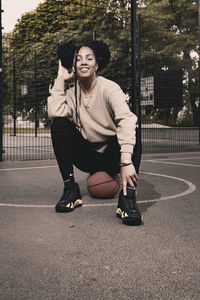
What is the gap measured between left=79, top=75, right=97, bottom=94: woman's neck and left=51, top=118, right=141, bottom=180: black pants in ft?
1.15

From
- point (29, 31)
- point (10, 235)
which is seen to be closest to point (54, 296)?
point (10, 235)

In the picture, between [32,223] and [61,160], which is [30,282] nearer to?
[32,223]

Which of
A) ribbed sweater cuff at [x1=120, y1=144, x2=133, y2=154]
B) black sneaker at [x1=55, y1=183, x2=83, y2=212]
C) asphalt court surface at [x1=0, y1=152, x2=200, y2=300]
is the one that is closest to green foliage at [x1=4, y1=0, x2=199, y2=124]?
asphalt court surface at [x1=0, y1=152, x2=200, y2=300]

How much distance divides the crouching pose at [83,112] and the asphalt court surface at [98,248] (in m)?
0.38

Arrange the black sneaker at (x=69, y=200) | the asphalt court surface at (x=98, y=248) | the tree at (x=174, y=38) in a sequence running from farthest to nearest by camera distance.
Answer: the tree at (x=174, y=38) → the black sneaker at (x=69, y=200) → the asphalt court surface at (x=98, y=248)

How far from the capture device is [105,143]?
414 centimetres

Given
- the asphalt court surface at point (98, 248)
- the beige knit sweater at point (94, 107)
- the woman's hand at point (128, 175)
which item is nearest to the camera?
the asphalt court surface at point (98, 248)

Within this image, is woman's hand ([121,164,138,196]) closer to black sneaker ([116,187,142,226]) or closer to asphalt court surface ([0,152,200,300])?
black sneaker ([116,187,142,226])

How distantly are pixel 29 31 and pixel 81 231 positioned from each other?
3038cm

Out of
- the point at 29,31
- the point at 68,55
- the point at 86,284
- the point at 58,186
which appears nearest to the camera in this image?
the point at 86,284

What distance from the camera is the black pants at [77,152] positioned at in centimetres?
394

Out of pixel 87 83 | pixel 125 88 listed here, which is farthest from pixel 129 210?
pixel 125 88

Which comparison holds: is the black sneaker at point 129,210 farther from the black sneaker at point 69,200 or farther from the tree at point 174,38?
the tree at point 174,38

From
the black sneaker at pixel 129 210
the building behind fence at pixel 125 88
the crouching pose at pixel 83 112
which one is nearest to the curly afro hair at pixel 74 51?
the crouching pose at pixel 83 112
